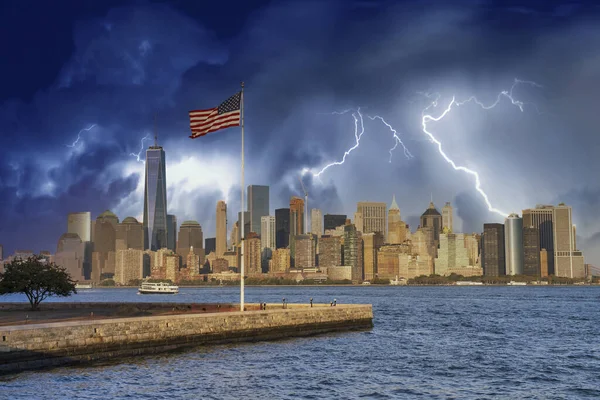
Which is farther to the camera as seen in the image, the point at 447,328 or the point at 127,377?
the point at 447,328

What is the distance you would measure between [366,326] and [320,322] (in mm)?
8961

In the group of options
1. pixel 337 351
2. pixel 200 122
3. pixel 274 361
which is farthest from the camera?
pixel 200 122

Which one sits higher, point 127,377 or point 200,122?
point 200,122

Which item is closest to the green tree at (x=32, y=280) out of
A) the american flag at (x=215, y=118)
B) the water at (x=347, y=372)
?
the american flag at (x=215, y=118)

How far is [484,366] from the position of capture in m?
47.4

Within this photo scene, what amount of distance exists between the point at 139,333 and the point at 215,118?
762 inches

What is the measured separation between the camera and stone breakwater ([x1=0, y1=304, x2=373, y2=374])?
134 feet

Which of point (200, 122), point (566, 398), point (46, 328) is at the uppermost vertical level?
point (200, 122)

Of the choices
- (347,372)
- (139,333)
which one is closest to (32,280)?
(139,333)

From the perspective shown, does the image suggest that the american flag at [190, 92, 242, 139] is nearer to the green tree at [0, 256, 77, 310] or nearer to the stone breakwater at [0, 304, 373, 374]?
the stone breakwater at [0, 304, 373, 374]

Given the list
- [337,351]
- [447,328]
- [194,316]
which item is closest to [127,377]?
[194,316]

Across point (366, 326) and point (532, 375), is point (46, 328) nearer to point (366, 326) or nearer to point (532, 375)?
point (532, 375)

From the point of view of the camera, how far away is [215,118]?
59.1 meters

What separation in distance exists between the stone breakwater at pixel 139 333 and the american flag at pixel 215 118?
15.0 metres
